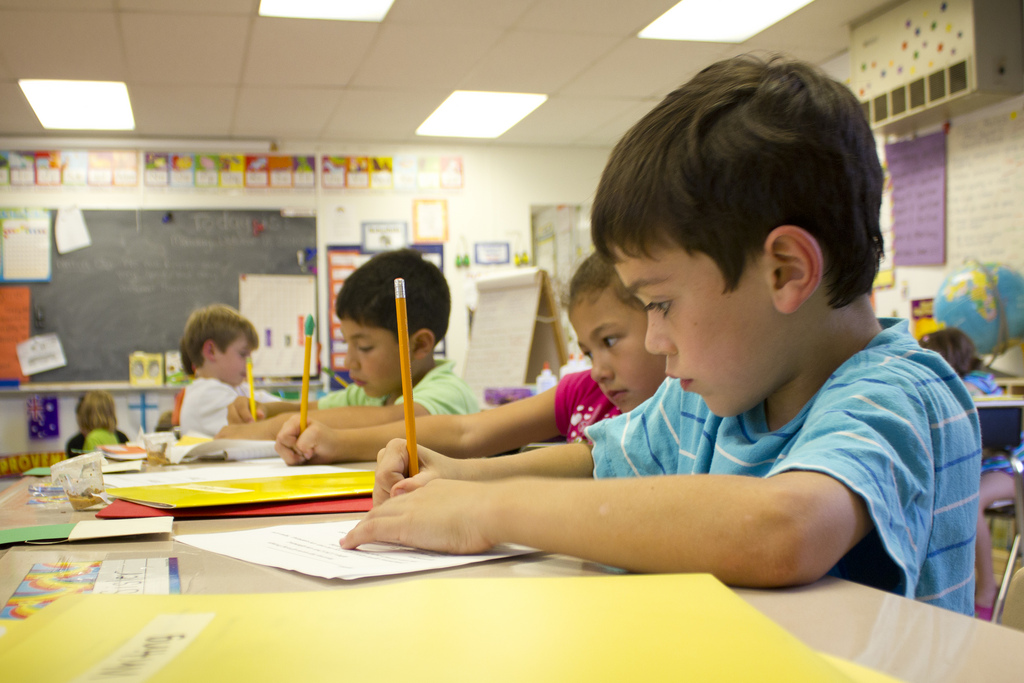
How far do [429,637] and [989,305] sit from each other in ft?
11.4

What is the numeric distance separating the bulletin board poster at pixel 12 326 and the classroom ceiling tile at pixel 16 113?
0.98 m

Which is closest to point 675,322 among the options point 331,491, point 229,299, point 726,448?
point 726,448

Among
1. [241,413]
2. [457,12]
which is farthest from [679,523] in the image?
[457,12]

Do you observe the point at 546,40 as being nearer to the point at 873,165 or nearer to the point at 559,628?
the point at 873,165

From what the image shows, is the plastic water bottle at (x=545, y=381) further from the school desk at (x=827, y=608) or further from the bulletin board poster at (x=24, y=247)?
A: the bulletin board poster at (x=24, y=247)

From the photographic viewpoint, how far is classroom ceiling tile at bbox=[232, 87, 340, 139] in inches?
→ 164

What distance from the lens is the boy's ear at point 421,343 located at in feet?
5.81

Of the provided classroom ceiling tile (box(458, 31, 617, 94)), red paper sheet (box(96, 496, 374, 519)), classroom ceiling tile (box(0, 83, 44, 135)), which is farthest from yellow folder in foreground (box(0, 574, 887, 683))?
classroom ceiling tile (box(0, 83, 44, 135))

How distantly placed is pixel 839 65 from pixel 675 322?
13.2 feet

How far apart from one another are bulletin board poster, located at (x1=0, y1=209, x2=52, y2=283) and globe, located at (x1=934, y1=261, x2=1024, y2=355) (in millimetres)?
5098

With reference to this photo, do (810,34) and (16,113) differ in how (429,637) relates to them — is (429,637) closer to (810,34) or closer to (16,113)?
(810,34)

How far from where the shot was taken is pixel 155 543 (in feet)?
2.15

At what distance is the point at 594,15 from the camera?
3.31 m

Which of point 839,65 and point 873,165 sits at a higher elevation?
point 839,65
